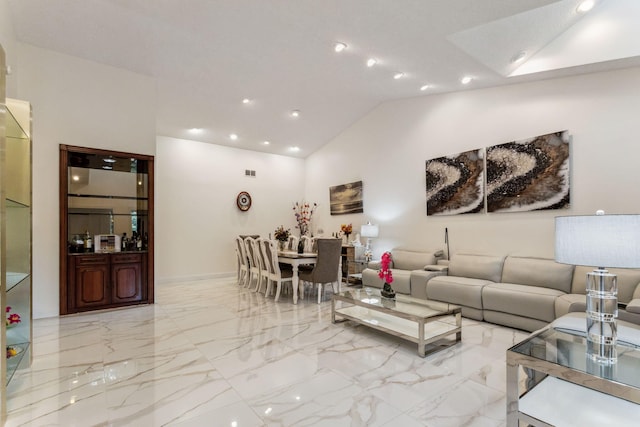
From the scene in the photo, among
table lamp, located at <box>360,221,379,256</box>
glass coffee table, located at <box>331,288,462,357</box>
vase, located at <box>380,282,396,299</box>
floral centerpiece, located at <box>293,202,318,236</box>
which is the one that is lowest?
glass coffee table, located at <box>331,288,462,357</box>

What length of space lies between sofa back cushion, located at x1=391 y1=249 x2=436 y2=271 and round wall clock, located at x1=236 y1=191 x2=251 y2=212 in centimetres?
381

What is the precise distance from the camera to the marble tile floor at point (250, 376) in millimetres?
2010

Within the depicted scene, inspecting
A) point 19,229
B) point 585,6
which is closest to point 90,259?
point 19,229

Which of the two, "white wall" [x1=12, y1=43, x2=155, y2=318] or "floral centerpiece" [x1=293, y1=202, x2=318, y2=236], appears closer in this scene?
"white wall" [x1=12, y1=43, x2=155, y2=318]

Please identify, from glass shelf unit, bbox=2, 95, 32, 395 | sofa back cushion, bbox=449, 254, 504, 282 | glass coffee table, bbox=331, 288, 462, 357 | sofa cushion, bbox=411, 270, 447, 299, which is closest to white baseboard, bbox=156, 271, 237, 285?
glass shelf unit, bbox=2, 95, 32, 395

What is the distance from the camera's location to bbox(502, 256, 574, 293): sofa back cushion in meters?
3.68

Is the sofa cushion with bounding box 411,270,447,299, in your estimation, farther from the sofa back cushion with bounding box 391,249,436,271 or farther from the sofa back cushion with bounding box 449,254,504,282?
the sofa back cushion with bounding box 391,249,436,271

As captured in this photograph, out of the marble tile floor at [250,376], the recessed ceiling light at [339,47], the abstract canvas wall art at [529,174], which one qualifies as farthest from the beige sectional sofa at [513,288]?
the recessed ceiling light at [339,47]

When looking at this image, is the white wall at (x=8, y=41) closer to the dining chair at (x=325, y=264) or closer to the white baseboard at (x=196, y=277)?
the white baseboard at (x=196, y=277)

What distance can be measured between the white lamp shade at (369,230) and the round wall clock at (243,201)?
3.06 meters

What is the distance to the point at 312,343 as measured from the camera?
10.6 ft

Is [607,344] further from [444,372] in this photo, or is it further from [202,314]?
[202,314]

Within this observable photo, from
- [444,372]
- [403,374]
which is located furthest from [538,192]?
[403,374]

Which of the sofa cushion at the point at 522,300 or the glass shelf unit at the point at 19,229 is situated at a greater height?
the glass shelf unit at the point at 19,229
